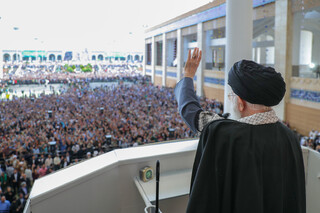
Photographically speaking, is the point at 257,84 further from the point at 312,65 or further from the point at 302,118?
the point at 312,65

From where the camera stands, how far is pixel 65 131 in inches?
373

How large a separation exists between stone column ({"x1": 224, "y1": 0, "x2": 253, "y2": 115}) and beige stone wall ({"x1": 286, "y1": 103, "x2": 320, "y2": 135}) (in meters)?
8.31

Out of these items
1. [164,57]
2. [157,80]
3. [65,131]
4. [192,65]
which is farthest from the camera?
[157,80]

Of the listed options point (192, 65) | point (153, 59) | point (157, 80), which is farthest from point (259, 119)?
point (153, 59)

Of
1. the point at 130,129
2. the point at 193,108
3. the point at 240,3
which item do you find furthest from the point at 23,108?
the point at 193,108

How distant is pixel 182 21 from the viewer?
63.3 ft

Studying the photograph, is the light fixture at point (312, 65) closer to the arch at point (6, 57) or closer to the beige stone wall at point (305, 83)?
the beige stone wall at point (305, 83)

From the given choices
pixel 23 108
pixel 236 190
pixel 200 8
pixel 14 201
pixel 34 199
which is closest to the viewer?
pixel 236 190

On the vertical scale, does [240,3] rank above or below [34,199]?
above

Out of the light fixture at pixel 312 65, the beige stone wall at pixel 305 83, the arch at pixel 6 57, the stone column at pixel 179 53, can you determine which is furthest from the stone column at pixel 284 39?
the arch at pixel 6 57

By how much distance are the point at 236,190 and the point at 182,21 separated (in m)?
19.4

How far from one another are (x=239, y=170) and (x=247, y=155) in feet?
0.16

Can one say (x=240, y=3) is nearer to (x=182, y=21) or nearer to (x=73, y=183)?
(x=73, y=183)

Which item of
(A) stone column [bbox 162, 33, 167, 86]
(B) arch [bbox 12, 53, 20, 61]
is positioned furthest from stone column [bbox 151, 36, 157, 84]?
(B) arch [bbox 12, 53, 20, 61]
